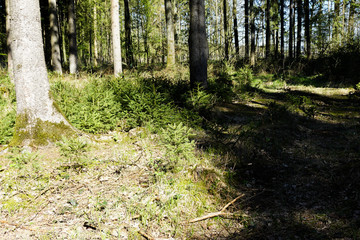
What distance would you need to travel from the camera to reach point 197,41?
318 inches

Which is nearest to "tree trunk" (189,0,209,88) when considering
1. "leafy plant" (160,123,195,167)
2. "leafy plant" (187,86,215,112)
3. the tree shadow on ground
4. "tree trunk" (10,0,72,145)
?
"leafy plant" (187,86,215,112)

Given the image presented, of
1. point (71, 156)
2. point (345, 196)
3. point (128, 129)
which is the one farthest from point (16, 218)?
point (345, 196)

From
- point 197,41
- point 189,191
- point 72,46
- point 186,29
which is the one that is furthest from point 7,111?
point 186,29

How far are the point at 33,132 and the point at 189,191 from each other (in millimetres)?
3373

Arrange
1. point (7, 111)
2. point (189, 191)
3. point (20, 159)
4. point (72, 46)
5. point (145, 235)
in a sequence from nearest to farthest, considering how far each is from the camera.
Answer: point (145, 235), point (189, 191), point (20, 159), point (7, 111), point (72, 46)

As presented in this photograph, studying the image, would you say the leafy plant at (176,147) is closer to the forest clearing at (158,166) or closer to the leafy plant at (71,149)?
the forest clearing at (158,166)

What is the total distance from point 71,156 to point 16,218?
1256mm

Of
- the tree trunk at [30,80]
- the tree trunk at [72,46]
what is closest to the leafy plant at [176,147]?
the tree trunk at [30,80]

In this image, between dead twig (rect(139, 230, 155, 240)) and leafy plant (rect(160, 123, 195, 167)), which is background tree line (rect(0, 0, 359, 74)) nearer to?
leafy plant (rect(160, 123, 195, 167))

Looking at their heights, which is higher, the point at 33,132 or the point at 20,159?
the point at 33,132

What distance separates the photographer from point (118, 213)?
9.55 feet

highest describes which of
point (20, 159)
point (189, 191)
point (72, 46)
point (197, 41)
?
point (72, 46)

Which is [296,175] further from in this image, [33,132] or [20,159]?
[33,132]

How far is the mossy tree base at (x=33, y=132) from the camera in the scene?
444 centimetres
